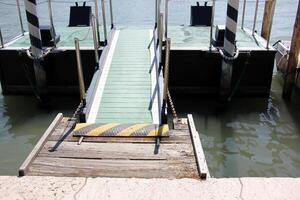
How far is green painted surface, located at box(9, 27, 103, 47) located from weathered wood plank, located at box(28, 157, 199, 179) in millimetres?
5428

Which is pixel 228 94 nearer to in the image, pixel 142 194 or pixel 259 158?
pixel 259 158

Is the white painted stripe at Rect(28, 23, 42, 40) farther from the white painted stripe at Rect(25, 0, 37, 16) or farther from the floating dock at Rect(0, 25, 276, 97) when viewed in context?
the floating dock at Rect(0, 25, 276, 97)

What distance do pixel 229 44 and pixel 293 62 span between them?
6.32ft

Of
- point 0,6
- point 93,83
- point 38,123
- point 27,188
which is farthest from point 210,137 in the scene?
point 0,6

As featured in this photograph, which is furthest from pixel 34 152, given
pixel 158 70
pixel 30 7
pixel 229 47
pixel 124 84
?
pixel 229 47

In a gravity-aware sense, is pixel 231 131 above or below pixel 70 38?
below

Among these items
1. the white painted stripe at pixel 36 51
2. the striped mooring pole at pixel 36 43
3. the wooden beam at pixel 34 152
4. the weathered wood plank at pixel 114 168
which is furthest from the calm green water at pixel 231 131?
the weathered wood plank at pixel 114 168

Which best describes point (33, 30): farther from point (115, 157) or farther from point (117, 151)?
point (115, 157)

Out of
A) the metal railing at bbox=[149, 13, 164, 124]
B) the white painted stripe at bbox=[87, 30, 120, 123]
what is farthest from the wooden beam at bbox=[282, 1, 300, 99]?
the white painted stripe at bbox=[87, 30, 120, 123]

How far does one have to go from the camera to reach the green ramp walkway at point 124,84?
5992mm

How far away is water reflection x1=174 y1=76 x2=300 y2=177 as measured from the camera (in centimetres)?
640

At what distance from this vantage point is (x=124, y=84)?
7.09 metres

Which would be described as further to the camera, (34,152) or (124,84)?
(124,84)

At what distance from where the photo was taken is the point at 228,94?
8461 millimetres
